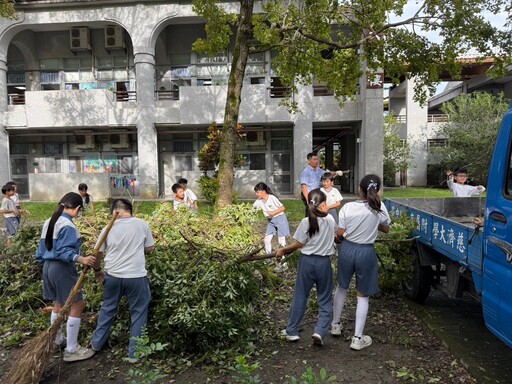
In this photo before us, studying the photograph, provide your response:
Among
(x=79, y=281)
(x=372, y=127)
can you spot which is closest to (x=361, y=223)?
(x=79, y=281)

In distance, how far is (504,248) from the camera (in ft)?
9.12

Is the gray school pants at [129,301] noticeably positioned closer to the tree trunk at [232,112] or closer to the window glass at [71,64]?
the tree trunk at [232,112]

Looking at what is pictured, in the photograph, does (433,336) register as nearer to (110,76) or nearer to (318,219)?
(318,219)

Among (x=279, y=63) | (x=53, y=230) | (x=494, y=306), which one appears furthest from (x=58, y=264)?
(x=279, y=63)

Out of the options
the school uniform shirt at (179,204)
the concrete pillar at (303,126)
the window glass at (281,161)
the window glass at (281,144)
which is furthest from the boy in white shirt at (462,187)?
the window glass at (281,144)

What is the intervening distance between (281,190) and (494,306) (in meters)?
15.5

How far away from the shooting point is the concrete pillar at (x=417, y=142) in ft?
79.2

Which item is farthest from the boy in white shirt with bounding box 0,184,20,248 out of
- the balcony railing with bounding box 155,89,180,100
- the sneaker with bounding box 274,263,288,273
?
the balcony railing with bounding box 155,89,180,100

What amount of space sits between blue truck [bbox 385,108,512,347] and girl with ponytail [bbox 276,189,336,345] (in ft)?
4.08

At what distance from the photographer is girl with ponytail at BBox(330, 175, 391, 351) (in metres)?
3.75

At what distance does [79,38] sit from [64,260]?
17.6 metres

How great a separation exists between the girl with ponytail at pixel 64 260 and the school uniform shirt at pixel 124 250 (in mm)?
180

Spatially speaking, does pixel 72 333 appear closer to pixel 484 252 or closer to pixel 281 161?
pixel 484 252

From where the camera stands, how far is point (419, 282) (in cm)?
470
